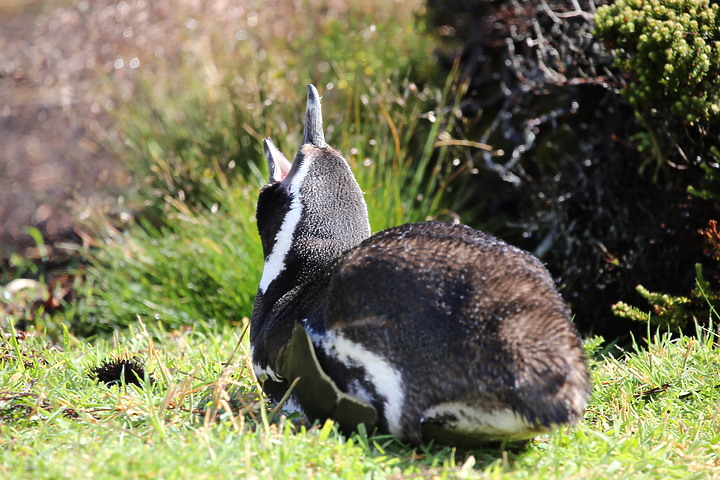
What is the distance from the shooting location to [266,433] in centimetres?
260

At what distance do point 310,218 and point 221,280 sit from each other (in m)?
1.87

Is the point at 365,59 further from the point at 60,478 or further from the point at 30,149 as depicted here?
the point at 30,149

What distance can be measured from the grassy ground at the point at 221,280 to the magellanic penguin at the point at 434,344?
0.14 m

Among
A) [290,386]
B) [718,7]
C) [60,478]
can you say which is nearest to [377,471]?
[290,386]

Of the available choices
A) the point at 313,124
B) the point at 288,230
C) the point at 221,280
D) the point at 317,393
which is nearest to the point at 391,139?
the point at 221,280

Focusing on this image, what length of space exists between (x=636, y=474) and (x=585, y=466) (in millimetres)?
158

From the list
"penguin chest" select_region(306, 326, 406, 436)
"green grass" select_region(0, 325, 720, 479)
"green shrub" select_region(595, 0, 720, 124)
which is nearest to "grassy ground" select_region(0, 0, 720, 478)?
"green grass" select_region(0, 325, 720, 479)

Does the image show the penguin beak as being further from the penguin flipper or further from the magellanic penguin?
the penguin flipper

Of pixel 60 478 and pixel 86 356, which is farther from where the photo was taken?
pixel 86 356

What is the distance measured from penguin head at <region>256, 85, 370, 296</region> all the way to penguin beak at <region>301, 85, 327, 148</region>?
0.05 meters

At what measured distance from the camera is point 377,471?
2508 millimetres

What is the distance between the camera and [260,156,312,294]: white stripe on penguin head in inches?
125

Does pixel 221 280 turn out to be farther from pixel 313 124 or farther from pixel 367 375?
pixel 367 375

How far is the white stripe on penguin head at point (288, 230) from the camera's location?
10.4 feet
